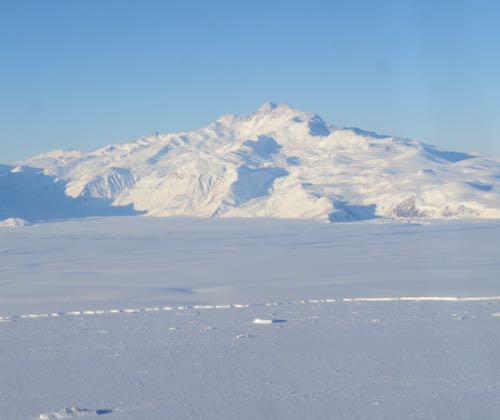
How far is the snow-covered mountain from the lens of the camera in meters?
91.7

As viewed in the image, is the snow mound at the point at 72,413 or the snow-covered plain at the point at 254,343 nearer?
the snow mound at the point at 72,413

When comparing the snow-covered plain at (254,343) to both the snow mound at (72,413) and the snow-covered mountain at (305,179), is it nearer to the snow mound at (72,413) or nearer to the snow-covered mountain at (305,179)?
the snow mound at (72,413)

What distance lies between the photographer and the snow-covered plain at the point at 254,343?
32.9ft

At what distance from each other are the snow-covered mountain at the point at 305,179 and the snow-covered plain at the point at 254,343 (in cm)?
6173

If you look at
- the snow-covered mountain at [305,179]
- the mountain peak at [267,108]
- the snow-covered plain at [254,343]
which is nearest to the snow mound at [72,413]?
the snow-covered plain at [254,343]

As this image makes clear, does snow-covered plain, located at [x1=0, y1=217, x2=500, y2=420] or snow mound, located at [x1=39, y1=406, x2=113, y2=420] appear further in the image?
snow-covered plain, located at [x1=0, y1=217, x2=500, y2=420]

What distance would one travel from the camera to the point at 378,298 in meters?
20.3

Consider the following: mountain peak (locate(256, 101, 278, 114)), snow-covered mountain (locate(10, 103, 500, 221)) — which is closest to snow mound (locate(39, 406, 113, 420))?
snow-covered mountain (locate(10, 103, 500, 221))

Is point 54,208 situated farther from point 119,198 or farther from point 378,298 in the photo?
point 378,298

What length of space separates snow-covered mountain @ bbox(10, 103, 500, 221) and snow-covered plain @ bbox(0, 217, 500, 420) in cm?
6173

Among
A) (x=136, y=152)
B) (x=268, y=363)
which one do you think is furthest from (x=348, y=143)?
(x=268, y=363)

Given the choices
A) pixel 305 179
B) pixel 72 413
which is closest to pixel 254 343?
pixel 72 413

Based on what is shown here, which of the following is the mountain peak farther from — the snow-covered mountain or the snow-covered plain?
the snow-covered plain

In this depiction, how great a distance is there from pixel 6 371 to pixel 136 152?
18490 centimetres
